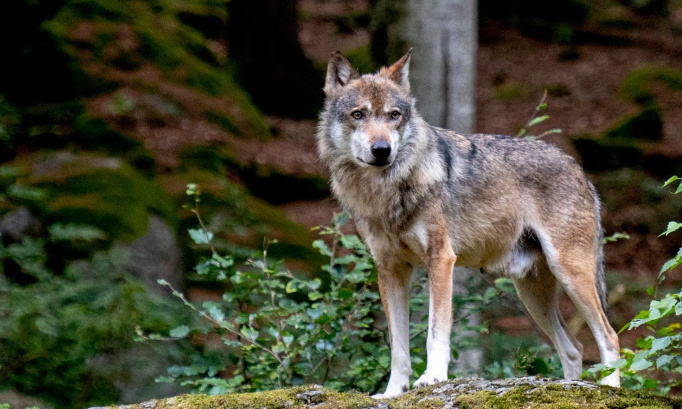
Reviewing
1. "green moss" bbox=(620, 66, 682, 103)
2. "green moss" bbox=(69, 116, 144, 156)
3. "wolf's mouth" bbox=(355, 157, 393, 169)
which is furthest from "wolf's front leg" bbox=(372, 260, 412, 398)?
"green moss" bbox=(620, 66, 682, 103)

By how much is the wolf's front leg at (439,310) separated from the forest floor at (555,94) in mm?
6479

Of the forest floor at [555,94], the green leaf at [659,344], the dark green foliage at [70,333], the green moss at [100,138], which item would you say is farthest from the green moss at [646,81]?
the green leaf at [659,344]

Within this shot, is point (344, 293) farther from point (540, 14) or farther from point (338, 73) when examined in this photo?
point (540, 14)

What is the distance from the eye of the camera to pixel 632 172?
15.3 meters

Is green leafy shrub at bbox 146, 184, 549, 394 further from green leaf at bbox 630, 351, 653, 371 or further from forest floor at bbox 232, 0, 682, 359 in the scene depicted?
forest floor at bbox 232, 0, 682, 359

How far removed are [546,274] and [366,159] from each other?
6.45 feet

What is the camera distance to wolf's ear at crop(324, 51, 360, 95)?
18.6 ft

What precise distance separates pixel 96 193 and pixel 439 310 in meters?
6.38

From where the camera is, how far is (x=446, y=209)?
5.54m

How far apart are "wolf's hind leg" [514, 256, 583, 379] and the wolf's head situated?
1.70m

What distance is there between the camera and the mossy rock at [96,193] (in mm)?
9641

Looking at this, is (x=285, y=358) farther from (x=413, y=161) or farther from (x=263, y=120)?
(x=263, y=120)

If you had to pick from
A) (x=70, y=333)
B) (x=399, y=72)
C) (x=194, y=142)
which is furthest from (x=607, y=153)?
(x=70, y=333)

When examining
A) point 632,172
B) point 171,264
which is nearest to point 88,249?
point 171,264
